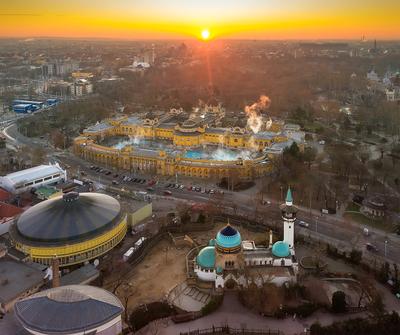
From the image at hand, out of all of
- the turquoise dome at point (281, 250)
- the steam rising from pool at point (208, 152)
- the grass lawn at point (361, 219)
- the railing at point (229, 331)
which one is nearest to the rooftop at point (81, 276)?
the railing at point (229, 331)

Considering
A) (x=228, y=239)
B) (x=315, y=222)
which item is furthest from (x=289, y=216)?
(x=315, y=222)

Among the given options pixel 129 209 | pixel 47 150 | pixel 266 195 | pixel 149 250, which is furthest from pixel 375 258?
pixel 47 150

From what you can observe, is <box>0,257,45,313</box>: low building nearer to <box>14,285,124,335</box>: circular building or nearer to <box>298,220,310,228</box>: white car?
<box>14,285,124,335</box>: circular building

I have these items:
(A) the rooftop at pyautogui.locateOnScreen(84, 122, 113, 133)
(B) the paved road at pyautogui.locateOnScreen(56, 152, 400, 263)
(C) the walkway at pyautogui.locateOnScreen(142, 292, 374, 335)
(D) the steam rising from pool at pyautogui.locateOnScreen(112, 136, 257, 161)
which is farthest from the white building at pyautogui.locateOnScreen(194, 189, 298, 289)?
(A) the rooftop at pyautogui.locateOnScreen(84, 122, 113, 133)

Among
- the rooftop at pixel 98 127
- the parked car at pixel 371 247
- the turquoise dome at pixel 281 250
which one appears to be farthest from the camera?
the rooftop at pixel 98 127

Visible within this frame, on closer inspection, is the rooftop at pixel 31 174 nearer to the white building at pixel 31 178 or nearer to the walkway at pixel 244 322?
the white building at pixel 31 178

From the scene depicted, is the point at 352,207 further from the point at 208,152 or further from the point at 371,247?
the point at 208,152
